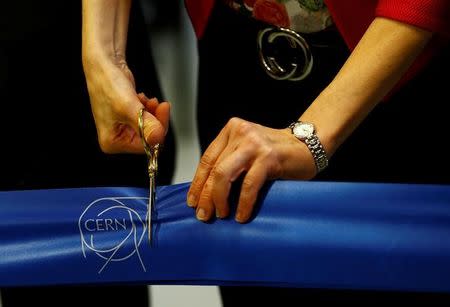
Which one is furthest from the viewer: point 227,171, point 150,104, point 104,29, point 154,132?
point 104,29

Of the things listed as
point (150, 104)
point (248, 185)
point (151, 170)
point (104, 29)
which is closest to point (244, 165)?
point (248, 185)

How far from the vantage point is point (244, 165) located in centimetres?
83

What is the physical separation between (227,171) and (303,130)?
4.9 inches

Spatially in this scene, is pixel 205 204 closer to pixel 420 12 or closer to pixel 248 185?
pixel 248 185

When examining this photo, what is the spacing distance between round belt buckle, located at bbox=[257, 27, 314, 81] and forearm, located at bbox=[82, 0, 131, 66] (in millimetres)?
226

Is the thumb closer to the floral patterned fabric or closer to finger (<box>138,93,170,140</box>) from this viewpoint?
finger (<box>138,93,170,140</box>)

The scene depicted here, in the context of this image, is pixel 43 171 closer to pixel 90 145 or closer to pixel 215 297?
pixel 90 145

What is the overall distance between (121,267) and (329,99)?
1.09ft

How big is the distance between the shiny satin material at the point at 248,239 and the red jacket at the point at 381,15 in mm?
207

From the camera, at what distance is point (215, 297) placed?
1.68m

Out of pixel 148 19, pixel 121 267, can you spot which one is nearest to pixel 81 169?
pixel 148 19

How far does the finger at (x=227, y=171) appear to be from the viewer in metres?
0.82

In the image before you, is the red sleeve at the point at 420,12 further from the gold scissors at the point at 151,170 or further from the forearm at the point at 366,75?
the gold scissors at the point at 151,170

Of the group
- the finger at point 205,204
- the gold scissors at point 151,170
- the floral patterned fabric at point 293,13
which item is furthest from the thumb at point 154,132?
the floral patterned fabric at point 293,13
